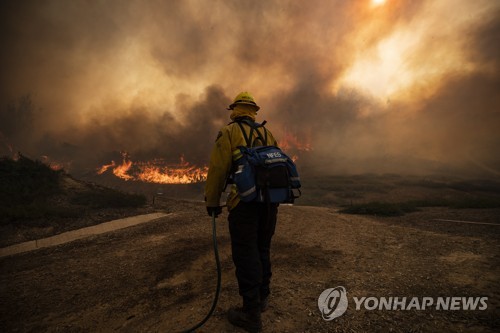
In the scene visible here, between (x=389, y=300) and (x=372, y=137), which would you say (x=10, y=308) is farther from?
(x=372, y=137)

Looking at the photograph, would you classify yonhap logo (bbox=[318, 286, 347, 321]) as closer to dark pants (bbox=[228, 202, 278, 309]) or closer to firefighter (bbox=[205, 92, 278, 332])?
firefighter (bbox=[205, 92, 278, 332])

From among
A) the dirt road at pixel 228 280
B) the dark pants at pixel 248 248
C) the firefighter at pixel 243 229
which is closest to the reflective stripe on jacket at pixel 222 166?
the firefighter at pixel 243 229

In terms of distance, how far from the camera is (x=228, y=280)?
420 centimetres

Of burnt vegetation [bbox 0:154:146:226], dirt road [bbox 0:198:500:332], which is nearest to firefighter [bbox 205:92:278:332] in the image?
dirt road [bbox 0:198:500:332]

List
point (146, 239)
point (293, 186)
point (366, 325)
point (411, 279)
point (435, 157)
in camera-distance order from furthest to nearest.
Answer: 1. point (435, 157)
2. point (146, 239)
3. point (411, 279)
4. point (293, 186)
5. point (366, 325)

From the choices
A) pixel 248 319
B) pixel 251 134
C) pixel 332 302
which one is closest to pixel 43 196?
pixel 251 134

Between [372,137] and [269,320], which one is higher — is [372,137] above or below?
above

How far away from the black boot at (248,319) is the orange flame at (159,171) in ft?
122

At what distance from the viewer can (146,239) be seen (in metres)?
6.91

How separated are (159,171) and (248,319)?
42466 millimetres

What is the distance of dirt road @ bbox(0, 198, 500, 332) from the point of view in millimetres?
3062

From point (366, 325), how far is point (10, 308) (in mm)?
4905

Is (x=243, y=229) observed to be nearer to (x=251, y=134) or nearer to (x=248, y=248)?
(x=248, y=248)

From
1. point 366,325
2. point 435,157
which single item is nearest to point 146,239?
point 366,325
